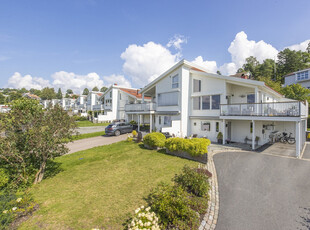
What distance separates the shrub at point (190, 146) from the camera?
407 inches

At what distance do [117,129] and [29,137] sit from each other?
14073 millimetres

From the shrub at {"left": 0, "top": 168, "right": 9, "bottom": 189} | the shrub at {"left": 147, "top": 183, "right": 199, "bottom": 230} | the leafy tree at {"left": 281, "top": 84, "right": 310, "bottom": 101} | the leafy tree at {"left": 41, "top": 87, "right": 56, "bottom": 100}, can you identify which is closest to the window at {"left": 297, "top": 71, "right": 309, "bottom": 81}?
the leafy tree at {"left": 281, "top": 84, "right": 310, "bottom": 101}

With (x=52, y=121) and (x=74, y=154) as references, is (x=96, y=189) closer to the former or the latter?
(x=52, y=121)

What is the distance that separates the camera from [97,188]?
6961mm

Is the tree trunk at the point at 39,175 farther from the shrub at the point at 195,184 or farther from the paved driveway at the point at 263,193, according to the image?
the paved driveway at the point at 263,193

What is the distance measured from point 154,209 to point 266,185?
19.6 feet

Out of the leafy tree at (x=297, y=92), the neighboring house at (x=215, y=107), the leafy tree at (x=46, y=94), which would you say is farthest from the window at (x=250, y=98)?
the leafy tree at (x=46, y=94)

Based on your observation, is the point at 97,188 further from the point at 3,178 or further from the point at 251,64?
the point at 251,64

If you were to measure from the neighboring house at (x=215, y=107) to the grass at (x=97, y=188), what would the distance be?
7.32 metres

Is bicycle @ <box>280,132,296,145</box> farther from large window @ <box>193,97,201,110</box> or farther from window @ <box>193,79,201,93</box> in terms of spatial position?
window @ <box>193,79,201,93</box>

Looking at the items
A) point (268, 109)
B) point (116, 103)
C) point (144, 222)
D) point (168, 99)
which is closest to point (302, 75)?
point (268, 109)

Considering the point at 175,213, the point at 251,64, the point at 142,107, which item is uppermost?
the point at 251,64

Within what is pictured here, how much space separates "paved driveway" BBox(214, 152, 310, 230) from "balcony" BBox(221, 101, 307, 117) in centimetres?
380

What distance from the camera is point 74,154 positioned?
13039 millimetres
